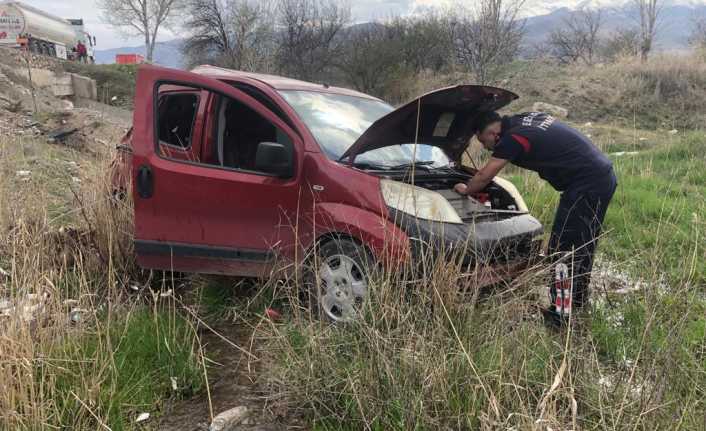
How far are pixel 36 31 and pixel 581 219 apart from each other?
31.7 meters

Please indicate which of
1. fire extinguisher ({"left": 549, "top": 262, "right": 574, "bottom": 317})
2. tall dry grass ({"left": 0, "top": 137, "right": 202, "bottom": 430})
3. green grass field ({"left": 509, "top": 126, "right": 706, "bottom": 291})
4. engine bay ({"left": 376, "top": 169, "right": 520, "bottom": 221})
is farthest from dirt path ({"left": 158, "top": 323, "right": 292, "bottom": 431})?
green grass field ({"left": 509, "top": 126, "right": 706, "bottom": 291})

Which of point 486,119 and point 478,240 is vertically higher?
point 486,119

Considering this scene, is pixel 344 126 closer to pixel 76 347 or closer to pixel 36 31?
pixel 76 347

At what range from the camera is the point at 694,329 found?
335 centimetres

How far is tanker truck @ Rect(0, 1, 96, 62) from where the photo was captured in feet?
84.7

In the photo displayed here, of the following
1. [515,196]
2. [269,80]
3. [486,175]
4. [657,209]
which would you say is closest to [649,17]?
[657,209]

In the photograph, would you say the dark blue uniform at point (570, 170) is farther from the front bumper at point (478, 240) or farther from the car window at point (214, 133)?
the car window at point (214, 133)

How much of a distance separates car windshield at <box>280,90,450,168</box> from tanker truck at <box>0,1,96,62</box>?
21.9m

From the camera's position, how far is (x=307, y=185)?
3.55 metres

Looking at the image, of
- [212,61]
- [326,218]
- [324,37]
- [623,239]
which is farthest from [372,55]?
[326,218]

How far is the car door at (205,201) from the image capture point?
3652 mm

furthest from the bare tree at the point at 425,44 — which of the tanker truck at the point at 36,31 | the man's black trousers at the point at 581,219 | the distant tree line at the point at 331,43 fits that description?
the man's black trousers at the point at 581,219

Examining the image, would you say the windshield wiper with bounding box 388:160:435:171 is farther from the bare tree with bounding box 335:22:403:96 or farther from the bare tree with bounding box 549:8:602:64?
the bare tree with bounding box 549:8:602:64

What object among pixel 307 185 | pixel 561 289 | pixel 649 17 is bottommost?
pixel 561 289
